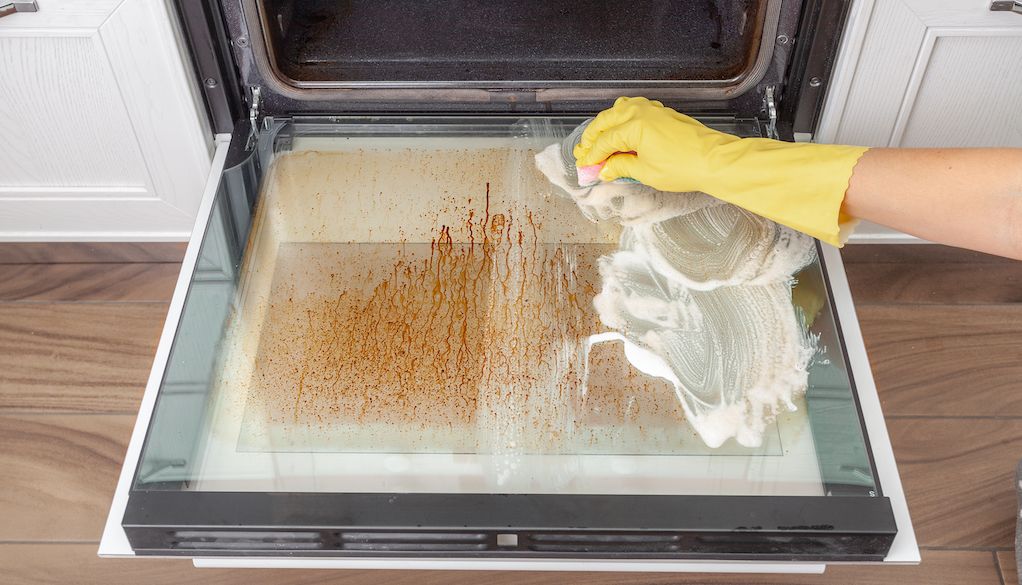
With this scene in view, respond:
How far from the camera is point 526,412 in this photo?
2.92 feet

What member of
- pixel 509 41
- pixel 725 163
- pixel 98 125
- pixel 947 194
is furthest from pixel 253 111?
pixel 947 194

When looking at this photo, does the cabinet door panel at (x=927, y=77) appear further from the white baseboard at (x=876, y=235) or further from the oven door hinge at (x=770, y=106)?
the white baseboard at (x=876, y=235)

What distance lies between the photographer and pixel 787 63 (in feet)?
3.84

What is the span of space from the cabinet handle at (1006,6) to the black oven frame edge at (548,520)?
2.16ft

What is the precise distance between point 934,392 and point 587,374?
73cm

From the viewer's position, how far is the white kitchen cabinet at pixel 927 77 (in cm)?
111

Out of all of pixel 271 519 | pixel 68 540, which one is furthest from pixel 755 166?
pixel 68 540

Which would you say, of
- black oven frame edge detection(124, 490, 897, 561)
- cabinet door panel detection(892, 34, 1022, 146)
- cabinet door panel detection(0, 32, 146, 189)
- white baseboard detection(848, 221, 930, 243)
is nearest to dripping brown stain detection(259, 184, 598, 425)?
black oven frame edge detection(124, 490, 897, 561)

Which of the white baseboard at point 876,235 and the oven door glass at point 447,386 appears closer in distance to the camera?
the oven door glass at point 447,386

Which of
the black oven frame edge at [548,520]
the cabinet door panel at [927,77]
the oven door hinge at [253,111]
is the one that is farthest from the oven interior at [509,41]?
the black oven frame edge at [548,520]

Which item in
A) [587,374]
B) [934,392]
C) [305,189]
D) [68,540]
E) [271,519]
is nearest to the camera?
[271,519]

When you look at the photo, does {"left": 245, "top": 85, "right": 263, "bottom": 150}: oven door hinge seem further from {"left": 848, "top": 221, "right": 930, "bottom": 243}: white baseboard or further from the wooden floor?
{"left": 848, "top": 221, "right": 930, "bottom": 243}: white baseboard

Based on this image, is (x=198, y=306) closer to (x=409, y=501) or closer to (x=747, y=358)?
(x=409, y=501)

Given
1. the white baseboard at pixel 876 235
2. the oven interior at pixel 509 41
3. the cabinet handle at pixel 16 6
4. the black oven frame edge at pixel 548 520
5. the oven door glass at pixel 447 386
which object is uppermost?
the oven interior at pixel 509 41
